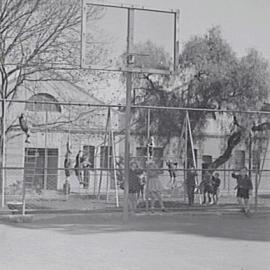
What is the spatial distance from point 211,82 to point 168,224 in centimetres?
1171

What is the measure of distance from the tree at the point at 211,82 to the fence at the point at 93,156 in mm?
895

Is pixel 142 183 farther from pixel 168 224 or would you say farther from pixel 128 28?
pixel 128 28

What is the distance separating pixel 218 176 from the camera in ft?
67.0

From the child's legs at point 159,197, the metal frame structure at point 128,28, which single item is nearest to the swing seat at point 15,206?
the child's legs at point 159,197

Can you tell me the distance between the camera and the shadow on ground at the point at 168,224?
13.3 metres

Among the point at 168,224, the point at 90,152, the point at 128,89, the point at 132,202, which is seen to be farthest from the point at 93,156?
the point at 128,89

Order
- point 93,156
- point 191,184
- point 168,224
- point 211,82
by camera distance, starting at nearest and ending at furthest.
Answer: point 168,224 → point 191,184 → point 93,156 → point 211,82

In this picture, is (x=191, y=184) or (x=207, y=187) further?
(x=207, y=187)

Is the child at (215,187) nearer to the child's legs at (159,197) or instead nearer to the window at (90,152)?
the child's legs at (159,197)

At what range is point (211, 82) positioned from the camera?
25.9 meters

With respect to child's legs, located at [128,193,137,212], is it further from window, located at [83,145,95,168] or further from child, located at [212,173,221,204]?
window, located at [83,145,95,168]

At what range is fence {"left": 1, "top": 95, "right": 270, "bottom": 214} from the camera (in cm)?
1866

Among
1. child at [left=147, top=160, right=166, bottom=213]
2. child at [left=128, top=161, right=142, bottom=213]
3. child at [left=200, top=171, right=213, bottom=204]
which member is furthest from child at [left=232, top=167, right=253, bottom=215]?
child at [left=128, top=161, right=142, bottom=213]

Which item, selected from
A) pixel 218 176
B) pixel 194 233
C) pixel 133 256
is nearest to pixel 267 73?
pixel 218 176
